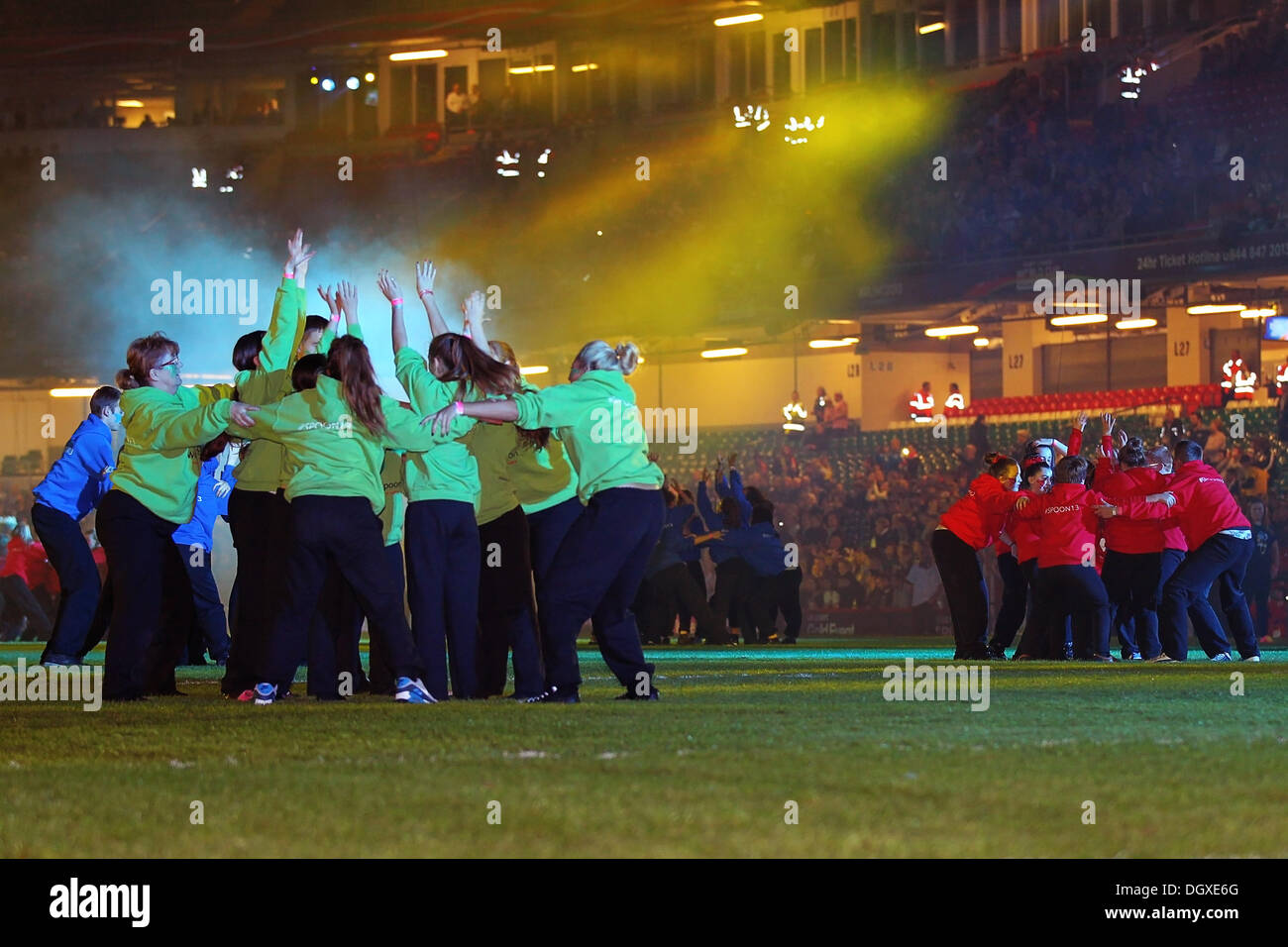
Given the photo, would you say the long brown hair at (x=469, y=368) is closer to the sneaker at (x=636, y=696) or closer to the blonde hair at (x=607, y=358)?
the blonde hair at (x=607, y=358)

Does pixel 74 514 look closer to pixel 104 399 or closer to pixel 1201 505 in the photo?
pixel 104 399

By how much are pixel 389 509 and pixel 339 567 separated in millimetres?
1630

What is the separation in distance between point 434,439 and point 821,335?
25.1 m

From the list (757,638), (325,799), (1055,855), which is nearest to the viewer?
(1055,855)

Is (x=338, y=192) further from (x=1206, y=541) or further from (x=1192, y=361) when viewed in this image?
(x=1206, y=541)

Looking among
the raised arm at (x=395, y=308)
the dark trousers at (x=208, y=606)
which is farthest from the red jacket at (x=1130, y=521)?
the raised arm at (x=395, y=308)

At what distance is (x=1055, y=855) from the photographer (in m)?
4.66

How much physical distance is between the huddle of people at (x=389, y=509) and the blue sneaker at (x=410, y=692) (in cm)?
1

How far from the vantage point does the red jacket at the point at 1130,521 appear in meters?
15.2

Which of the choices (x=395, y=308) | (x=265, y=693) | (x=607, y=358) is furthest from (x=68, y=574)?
(x=607, y=358)

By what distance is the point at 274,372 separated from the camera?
1001 cm

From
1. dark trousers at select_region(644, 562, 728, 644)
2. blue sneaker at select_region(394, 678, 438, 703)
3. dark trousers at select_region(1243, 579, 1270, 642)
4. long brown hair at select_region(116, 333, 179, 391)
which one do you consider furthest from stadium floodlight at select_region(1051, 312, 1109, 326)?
long brown hair at select_region(116, 333, 179, 391)
